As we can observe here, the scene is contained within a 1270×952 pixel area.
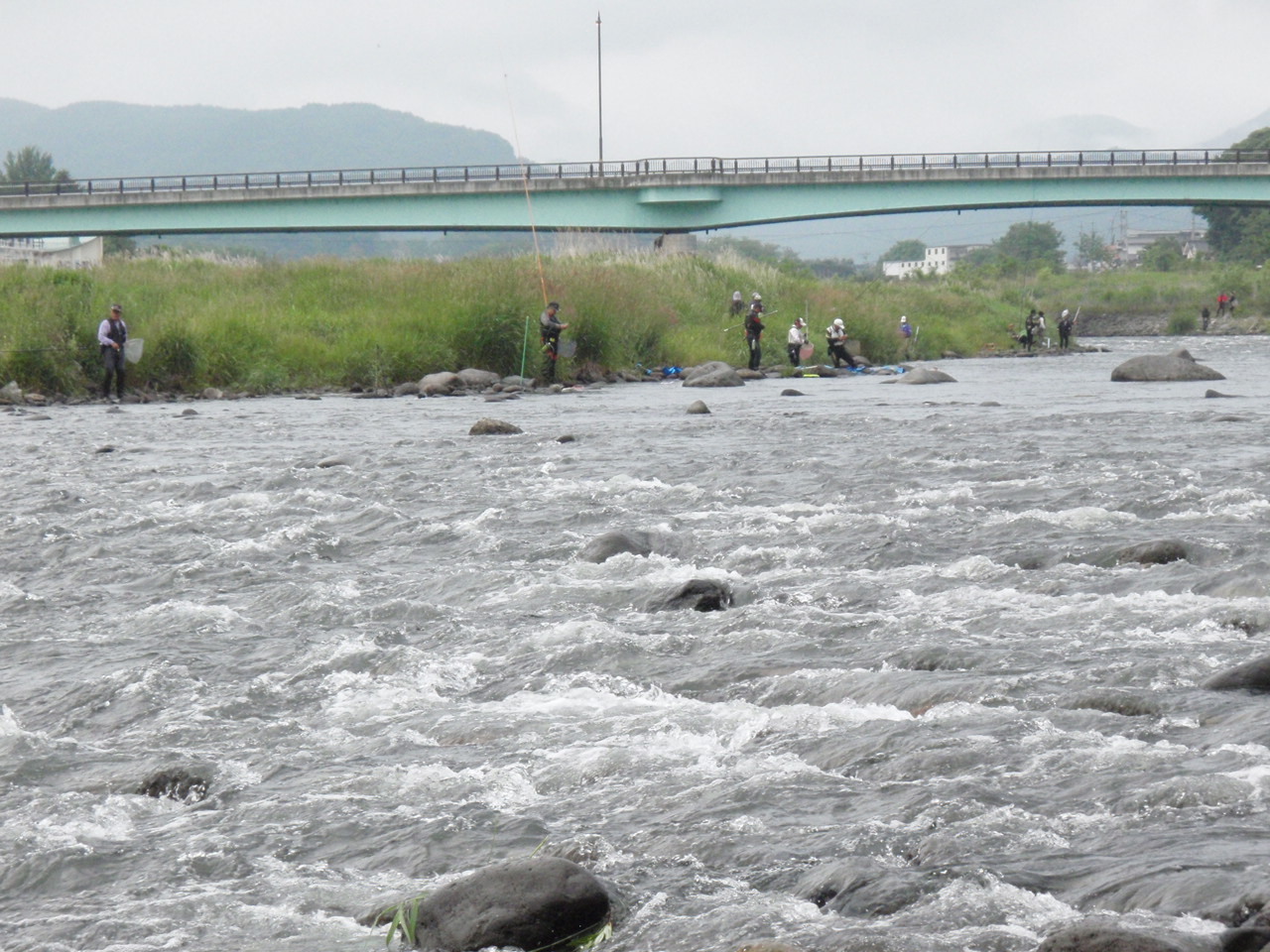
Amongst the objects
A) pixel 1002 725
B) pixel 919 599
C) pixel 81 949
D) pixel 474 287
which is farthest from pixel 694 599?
pixel 474 287

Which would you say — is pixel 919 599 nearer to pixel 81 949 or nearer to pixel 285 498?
pixel 81 949

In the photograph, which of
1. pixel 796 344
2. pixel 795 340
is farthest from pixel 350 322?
pixel 796 344

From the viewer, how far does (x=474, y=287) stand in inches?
1229

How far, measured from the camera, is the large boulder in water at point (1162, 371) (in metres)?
27.7

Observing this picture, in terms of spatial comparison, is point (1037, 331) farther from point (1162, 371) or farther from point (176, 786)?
point (176, 786)

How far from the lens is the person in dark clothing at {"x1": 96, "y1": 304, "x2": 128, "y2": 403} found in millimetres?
26000

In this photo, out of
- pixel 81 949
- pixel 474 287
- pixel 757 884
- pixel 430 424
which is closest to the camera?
pixel 81 949

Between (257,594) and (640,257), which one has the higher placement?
(640,257)

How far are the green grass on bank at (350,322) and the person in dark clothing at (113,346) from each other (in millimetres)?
898

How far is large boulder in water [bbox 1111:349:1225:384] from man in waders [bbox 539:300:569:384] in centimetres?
1087

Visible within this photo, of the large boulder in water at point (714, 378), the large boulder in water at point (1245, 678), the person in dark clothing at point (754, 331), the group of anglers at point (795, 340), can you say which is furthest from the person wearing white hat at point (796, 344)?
the large boulder in water at point (1245, 678)

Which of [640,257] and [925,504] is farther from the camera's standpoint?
[640,257]

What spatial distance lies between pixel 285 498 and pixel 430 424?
306 inches

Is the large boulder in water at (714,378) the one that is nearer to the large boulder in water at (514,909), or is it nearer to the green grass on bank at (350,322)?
the green grass on bank at (350,322)
